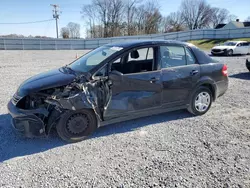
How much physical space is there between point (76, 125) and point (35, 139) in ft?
2.64

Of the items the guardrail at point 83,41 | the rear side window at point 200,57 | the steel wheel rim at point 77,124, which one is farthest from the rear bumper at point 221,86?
the guardrail at point 83,41

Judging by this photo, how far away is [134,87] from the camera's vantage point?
140 inches

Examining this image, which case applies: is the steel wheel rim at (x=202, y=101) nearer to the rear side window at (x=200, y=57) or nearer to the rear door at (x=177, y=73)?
the rear door at (x=177, y=73)

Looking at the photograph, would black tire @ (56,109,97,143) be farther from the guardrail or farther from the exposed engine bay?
the guardrail

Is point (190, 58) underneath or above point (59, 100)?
above

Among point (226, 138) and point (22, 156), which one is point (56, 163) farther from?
point (226, 138)

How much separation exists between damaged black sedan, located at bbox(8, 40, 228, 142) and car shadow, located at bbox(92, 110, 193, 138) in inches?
10.1

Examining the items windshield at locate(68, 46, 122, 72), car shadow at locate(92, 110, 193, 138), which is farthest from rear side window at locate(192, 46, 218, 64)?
windshield at locate(68, 46, 122, 72)

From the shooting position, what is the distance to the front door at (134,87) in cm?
343

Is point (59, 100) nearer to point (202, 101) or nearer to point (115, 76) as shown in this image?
point (115, 76)

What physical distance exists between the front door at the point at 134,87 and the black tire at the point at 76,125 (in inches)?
11.5

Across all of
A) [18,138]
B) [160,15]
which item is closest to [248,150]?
[18,138]

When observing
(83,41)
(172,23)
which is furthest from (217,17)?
(83,41)

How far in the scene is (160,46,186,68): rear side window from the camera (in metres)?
3.84
